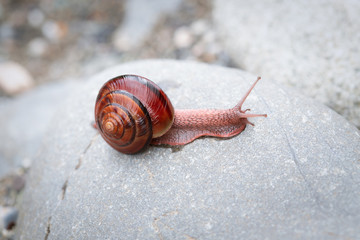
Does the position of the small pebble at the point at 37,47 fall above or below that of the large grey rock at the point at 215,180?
below

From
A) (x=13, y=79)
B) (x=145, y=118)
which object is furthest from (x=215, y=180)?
(x=13, y=79)

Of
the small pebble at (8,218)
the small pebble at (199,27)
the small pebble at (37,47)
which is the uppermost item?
the small pebble at (199,27)

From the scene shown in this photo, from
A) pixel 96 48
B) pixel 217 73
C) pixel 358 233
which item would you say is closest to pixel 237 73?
pixel 217 73

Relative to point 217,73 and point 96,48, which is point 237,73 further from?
point 96,48

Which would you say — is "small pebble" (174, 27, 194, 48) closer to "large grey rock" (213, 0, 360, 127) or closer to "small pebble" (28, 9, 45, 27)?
"large grey rock" (213, 0, 360, 127)

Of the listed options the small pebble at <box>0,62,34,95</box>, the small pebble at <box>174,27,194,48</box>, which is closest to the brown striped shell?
the small pebble at <box>174,27,194,48</box>

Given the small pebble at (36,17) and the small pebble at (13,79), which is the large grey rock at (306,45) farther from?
the small pebble at (36,17)

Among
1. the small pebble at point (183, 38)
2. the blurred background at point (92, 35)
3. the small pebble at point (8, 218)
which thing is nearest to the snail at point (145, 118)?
the small pebble at point (8, 218)
